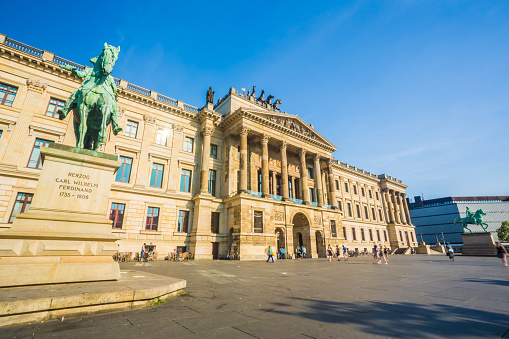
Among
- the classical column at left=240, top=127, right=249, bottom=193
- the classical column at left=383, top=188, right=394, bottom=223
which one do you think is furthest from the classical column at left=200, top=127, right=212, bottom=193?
the classical column at left=383, top=188, right=394, bottom=223

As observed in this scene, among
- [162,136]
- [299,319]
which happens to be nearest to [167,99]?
[162,136]

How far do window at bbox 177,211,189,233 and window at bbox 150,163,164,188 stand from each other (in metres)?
3.93

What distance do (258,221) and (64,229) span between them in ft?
66.1

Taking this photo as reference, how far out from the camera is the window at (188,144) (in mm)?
26950

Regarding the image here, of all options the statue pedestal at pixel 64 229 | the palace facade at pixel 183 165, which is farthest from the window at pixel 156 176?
the statue pedestal at pixel 64 229

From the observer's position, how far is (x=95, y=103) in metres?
7.47

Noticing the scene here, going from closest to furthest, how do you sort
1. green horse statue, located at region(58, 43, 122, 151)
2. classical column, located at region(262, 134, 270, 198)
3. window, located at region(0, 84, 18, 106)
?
green horse statue, located at region(58, 43, 122, 151) < window, located at region(0, 84, 18, 106) < classical column, located at region(262, 134, 270, 198)

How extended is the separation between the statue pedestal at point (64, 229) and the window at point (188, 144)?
66.9ft

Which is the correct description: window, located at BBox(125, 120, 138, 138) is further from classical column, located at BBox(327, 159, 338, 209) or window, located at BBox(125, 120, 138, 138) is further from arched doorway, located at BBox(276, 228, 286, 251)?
classical column, located at BBox(327, 159, 338, 209)

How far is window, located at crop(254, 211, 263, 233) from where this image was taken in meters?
24.3

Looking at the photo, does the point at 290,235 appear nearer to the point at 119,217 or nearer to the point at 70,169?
the point at 119,217

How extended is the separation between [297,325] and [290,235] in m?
23.9

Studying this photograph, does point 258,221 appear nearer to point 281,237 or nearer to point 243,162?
point 281,237

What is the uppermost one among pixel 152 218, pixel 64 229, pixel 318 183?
pixel 318 183
